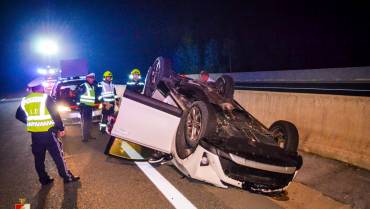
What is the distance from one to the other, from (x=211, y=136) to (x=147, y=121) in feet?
3.46

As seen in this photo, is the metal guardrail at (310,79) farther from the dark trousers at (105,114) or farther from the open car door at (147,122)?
the open car door at (147,122)

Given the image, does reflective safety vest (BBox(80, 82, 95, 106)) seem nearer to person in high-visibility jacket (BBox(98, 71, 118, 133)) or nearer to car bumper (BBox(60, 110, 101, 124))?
person in high-visibility jacket (BBox(98, 71, 118, 133))

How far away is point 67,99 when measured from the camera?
974cm

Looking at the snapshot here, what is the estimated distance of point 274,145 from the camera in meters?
4.29

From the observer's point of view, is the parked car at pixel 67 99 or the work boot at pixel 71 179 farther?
the parked car at pixel 67 99

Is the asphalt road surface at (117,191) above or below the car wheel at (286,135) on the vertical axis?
below

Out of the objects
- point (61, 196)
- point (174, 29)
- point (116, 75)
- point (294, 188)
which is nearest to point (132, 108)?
point (61, 196)

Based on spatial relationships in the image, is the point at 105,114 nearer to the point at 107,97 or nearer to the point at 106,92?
the point at 107,97

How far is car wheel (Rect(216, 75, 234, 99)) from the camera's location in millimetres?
5449

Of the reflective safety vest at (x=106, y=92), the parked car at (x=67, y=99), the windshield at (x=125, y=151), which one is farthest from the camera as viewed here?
the parked car at (x=67, y=99)

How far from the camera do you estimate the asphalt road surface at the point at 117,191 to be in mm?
4055

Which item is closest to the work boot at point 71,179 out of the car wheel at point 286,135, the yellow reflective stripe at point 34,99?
the yellow reflective stripe at point 34,99

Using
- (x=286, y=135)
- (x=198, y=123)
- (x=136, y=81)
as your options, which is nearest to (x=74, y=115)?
(x=136, y=81)

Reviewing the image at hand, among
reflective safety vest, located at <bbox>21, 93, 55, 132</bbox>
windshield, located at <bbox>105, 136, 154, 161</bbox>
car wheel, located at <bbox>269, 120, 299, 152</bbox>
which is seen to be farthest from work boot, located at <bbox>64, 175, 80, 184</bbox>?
car wheel, located at <bbox>269, 120, 299, 152</bbox>
